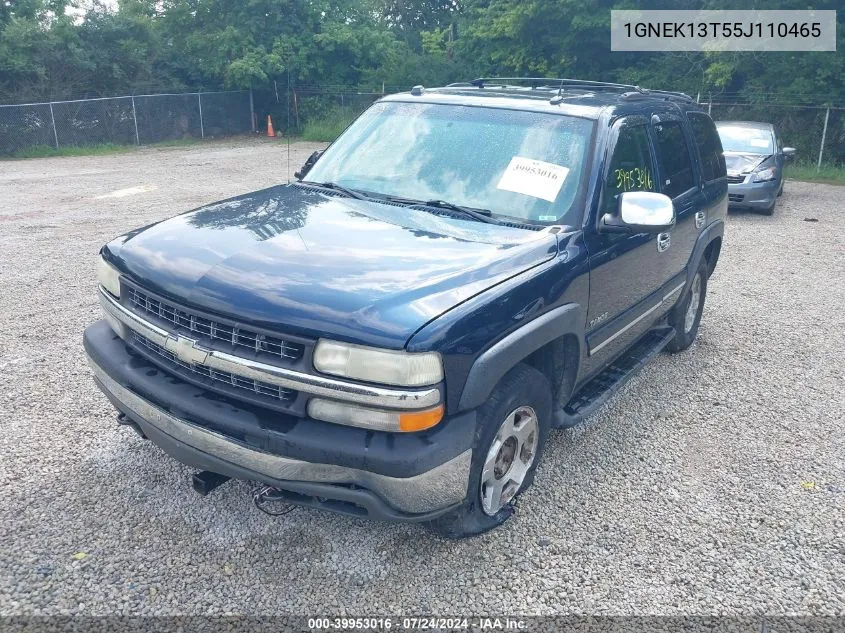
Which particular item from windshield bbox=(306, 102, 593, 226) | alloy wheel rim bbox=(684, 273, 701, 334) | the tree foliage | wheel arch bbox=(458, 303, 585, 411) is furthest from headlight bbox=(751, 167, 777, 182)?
wheel arch bbox=(458, 303, 585, 411)

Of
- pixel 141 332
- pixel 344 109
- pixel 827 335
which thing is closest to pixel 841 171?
pixel 827 335

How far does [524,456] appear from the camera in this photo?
344 cm

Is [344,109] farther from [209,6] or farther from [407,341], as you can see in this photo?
[407,341]

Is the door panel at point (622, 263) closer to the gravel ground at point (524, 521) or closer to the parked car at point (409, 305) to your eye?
the parked car at point (409, 305)

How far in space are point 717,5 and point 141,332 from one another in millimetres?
20826

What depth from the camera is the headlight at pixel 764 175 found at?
11836mm

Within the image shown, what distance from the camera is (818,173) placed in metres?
17.8

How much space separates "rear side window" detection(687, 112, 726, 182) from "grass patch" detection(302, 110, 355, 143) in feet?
64.6

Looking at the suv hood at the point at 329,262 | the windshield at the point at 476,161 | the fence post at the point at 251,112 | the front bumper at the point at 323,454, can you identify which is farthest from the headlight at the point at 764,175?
the fence post at the point at 251,112

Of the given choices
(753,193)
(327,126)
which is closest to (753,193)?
(753,193)

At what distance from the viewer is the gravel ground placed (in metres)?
2.96

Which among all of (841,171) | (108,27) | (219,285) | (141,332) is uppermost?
(108,27)

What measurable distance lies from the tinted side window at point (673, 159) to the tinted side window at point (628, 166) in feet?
0.77

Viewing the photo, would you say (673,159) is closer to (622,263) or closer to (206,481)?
(622,263)
